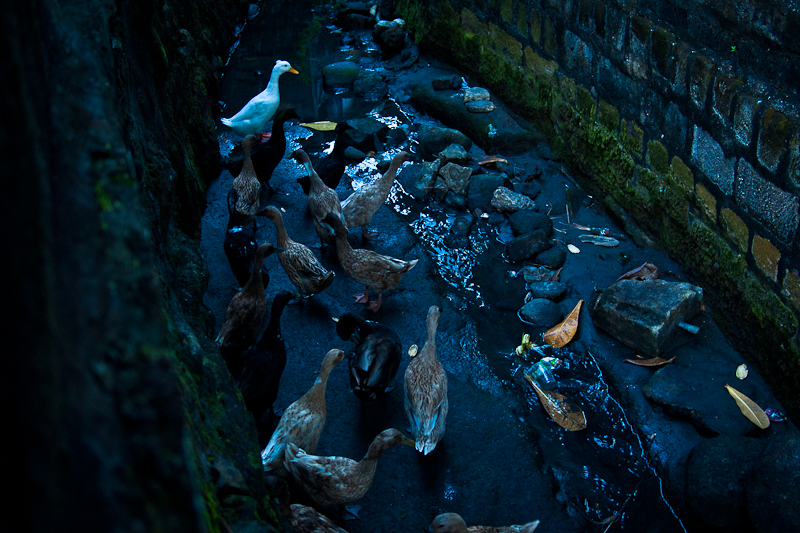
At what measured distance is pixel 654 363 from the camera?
4.45 metres

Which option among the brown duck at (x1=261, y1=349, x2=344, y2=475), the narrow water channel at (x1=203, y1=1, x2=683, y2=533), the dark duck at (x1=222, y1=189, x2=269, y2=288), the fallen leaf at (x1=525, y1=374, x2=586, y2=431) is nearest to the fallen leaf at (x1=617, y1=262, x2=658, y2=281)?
the narrow water channel at (x1=203, y1=1, x2=683, y2=533)

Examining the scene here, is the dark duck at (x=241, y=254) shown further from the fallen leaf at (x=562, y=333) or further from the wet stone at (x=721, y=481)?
the wet stone at (x=721, y=481)

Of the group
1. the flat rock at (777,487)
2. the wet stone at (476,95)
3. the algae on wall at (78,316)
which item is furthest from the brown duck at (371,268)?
the wet stone at (476,95)

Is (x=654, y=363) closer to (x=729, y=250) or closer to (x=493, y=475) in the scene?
(x=729, y=250)

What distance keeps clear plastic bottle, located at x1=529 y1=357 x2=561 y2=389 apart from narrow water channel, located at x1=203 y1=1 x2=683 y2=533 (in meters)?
0.06

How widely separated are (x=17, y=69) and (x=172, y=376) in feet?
2.33

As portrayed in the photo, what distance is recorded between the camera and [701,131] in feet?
15.2

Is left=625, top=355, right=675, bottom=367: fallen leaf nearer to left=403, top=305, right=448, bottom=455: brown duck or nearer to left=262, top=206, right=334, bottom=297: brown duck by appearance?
left=403, top=305, right=448, bottom=455: brown duck

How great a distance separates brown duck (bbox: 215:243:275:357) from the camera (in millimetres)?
4656

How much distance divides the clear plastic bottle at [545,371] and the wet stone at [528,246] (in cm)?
137

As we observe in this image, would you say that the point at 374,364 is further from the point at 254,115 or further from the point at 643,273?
the point at 254,115

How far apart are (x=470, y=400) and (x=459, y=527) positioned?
1.34 m

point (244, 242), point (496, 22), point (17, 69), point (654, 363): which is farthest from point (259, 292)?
point (496, 22)

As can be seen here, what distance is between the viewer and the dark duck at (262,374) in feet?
13.0
